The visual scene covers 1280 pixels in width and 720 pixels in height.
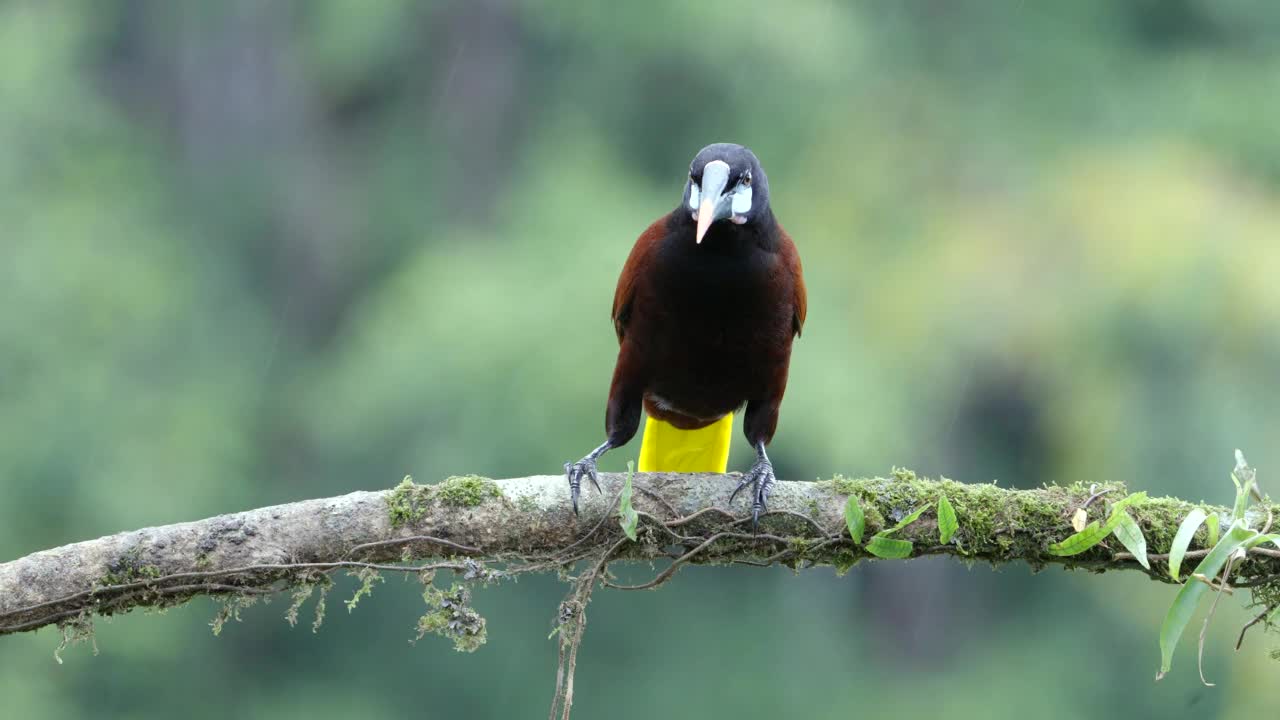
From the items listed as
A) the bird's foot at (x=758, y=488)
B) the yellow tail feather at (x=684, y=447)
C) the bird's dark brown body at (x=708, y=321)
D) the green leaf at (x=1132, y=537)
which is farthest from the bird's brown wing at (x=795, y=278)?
the green leaf at (x=1132, y=537)

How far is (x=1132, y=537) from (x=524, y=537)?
1.14 m

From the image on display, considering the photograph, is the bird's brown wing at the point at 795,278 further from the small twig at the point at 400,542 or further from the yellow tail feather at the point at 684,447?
the small twig at the point at 400,542

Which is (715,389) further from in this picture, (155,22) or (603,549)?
(155,22)

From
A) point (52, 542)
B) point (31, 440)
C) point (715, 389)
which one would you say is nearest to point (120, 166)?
point (31, 440)

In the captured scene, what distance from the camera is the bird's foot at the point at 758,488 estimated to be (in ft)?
9.03

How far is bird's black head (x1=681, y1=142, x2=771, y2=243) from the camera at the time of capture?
309 centimetres

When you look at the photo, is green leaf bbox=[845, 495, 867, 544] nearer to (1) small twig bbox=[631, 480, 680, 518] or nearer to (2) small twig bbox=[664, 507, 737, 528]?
(2) small twig bbox=[664, 507, 737, 528]

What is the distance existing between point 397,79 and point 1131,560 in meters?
8.23

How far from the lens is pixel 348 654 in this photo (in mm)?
8703

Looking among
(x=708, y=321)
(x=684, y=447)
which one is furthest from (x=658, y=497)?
(x=684, y=447)

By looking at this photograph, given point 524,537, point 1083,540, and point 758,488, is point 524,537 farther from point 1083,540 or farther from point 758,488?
point 1083,540

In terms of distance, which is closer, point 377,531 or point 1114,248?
point 377,531

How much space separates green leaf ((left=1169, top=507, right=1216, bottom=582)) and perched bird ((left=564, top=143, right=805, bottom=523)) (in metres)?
0.86

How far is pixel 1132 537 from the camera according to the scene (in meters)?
2.58
